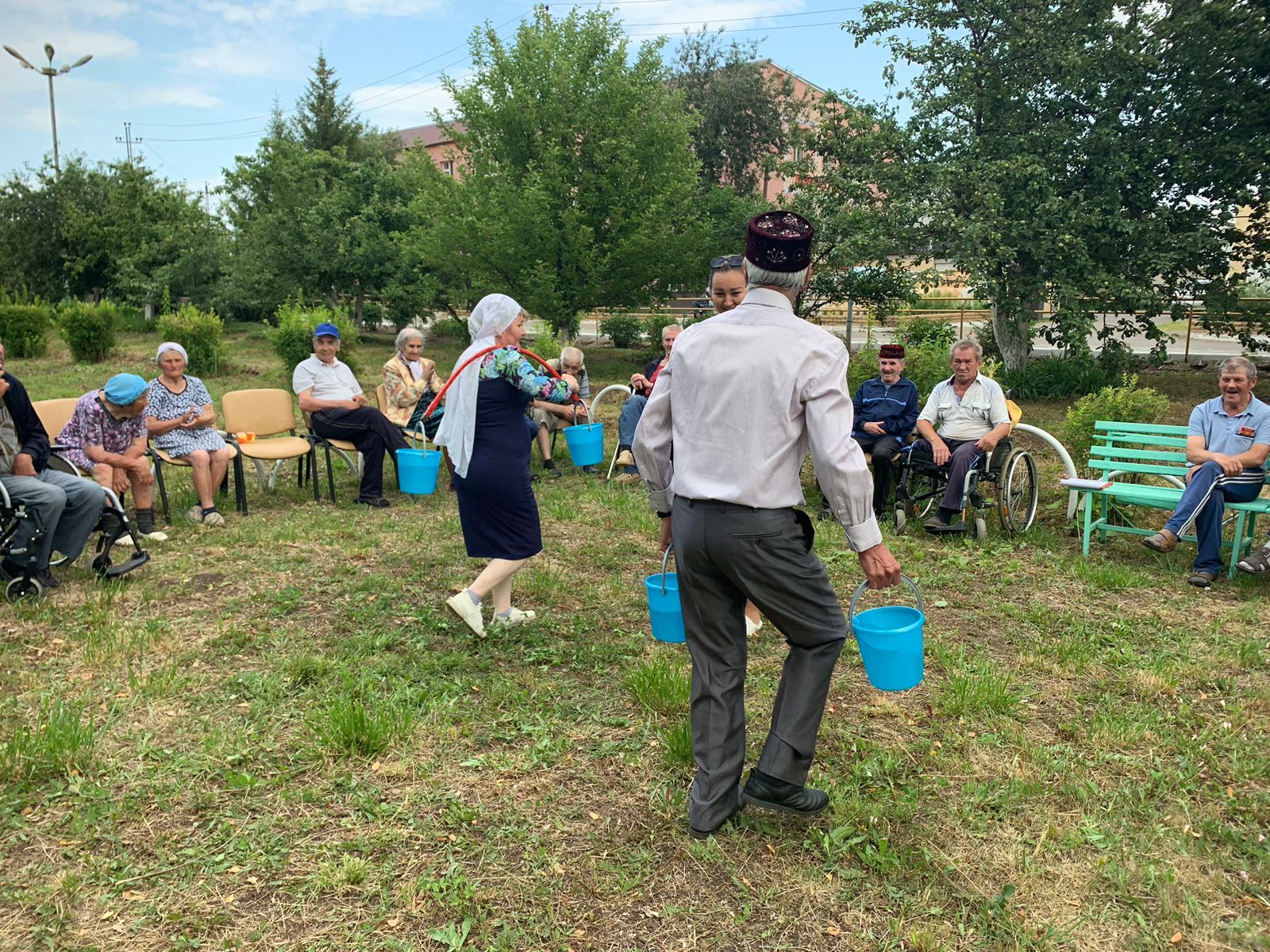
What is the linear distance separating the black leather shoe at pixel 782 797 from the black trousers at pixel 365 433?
17.5 feet

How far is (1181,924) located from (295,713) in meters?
3.27

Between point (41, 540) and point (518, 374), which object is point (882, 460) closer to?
point (518, 374)

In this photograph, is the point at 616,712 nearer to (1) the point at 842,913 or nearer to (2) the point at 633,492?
(1) the point at 842,913

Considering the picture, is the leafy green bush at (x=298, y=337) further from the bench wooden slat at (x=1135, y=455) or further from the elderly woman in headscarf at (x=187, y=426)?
the bench wooden slat at (x=1135, y=455)

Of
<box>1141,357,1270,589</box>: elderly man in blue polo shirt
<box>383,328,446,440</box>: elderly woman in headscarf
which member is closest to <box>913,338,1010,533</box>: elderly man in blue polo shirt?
<box>1141,357,1270,589</box>: elderly man in blue polo shirt

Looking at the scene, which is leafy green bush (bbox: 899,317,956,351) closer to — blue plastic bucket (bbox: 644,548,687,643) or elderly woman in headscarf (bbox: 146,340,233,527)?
elderly woman in headscarf (bbox: 146,340,233,527)

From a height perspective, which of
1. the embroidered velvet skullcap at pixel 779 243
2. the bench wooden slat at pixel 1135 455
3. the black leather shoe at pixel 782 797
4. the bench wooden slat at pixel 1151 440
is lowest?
the black leather shoe at pixel 782 797

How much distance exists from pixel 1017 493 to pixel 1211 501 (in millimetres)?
1324

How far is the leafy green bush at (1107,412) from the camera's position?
24.6 ft

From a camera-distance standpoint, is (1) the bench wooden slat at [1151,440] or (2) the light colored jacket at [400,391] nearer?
(1) the bench wooden slat at [1151,440]

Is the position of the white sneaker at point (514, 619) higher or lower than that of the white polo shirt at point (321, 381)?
lower

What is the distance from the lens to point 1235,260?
11477 millimetres

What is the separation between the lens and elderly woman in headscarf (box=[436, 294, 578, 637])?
175 inches

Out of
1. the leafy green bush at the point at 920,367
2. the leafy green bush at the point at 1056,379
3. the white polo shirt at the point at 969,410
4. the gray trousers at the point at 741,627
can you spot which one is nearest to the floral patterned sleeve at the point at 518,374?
the gray trousers at the point at 741,627
